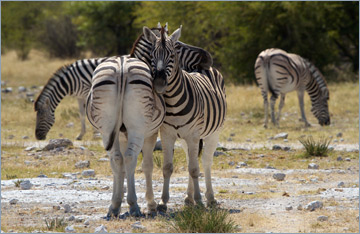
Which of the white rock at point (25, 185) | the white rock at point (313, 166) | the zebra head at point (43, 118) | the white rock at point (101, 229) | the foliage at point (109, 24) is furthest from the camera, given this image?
the foliage at point (109, 24)

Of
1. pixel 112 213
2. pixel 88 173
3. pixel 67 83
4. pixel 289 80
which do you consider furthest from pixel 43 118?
pixel 112 213

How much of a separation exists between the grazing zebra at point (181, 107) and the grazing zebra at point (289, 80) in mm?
8419

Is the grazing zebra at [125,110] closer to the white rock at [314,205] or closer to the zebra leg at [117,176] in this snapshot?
the zebra leg at [117,176]

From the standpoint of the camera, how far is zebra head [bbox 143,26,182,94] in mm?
6047

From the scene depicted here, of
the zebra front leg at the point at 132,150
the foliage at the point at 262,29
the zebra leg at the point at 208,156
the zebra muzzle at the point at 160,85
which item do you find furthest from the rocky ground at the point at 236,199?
the foliage at the point at 262,29

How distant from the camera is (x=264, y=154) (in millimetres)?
11234

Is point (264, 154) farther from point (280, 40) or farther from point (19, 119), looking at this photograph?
point (280, 40)

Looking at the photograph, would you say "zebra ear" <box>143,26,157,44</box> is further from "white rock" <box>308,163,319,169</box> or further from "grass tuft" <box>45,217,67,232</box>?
"white rock" <box>308,163,319,169</box>

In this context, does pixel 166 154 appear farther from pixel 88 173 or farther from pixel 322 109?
pixel 322 109

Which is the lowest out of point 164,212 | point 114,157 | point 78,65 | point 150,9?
point 164,212

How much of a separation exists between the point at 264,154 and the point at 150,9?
57.0 ft

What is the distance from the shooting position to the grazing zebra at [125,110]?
19.9ft

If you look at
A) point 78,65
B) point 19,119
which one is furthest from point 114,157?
point 19,119

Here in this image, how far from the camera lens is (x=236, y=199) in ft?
24.8
